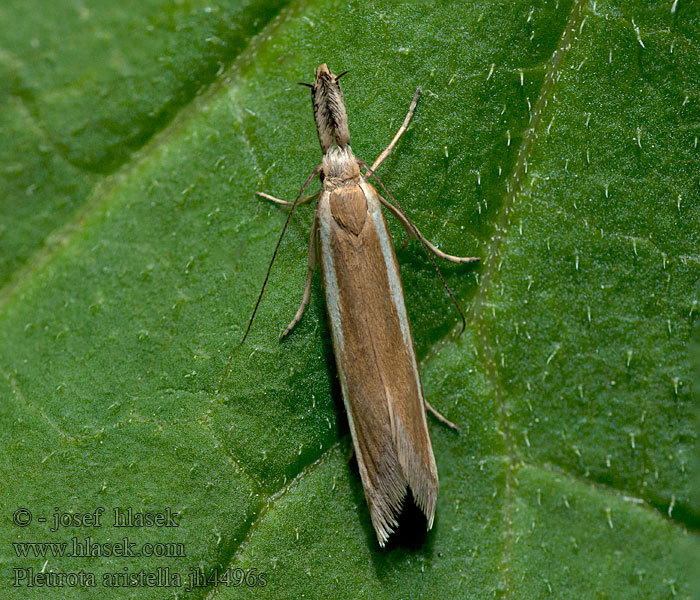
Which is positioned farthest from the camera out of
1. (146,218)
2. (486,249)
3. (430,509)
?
(146,218)

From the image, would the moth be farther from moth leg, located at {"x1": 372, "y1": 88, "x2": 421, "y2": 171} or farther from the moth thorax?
moth leg, located at {"x1": 372, "y1": 88, "x2": 421, "y2": 171}

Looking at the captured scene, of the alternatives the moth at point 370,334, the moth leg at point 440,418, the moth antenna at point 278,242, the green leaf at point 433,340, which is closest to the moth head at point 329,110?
the moth at point 370,334

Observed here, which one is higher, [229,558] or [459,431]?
[459,431]

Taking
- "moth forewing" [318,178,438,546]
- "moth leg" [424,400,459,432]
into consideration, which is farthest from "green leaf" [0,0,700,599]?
"moth forewing" [318,178,438,546]

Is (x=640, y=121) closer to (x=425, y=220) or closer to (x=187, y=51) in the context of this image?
(x=425, y=220)

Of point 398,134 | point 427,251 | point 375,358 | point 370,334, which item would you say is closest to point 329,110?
point 398,134

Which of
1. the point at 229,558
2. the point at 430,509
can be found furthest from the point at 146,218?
the point at 430,509
